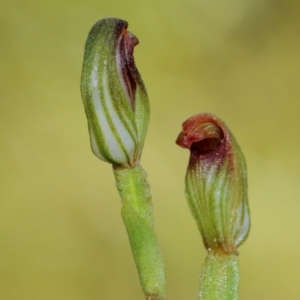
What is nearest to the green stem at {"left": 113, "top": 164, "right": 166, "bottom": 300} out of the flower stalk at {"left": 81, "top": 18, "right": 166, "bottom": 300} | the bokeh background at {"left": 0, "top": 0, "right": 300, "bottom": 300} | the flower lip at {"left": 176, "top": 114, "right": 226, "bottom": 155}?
the flower stalk at {"left": 81, "top": 18, "right": 166, "bottom": 300}

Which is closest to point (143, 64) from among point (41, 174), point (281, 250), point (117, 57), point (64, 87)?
point (64, 87)

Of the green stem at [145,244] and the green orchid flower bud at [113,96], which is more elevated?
the green orchid flower bud at [113,96]

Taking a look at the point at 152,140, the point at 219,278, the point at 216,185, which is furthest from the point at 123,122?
the point at 152,140

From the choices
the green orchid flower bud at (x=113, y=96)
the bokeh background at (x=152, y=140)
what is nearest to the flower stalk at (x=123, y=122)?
the green orchid flower bud at (x=113, y=96)

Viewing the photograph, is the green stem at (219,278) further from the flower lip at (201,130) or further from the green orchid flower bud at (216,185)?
the flower lip at (201,130)

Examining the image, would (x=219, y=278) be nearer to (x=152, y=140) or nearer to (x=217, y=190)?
(x=217, y=190)

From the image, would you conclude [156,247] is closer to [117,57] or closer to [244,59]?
[117,57]

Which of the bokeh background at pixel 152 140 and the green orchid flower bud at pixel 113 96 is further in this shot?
the bokeh background at pixel 152 140
